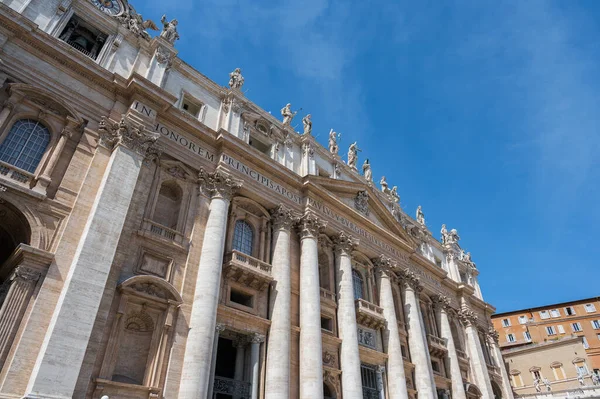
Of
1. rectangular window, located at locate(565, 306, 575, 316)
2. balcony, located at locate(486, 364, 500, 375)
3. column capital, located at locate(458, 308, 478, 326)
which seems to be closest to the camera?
balcony, located at locate(486, 364, 500, 375)

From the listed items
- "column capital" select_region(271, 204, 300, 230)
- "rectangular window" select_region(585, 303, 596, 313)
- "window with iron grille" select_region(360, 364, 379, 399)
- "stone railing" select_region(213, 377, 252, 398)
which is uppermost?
"rectangular window" select_region(585, 303, 596, 313)

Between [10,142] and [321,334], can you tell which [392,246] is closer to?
[321,334]

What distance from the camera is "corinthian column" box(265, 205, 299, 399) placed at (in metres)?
17.9

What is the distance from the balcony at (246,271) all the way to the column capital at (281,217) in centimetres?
264

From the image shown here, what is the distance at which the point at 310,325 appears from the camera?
66.9ft

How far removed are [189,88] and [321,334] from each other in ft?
48.3

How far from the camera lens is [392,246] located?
3092 cm

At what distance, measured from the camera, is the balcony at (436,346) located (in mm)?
29798

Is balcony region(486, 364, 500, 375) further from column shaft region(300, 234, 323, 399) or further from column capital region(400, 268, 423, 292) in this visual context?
column shaft region(300, 234, 323, 399)

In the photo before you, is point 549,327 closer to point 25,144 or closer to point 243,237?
point 243,237

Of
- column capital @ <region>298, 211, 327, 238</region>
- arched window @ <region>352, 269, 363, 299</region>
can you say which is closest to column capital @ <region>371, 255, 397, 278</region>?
arched window @ <region>352, 269, 363, 299</region>

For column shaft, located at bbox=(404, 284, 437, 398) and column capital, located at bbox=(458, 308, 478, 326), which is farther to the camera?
column capital, located at bbox=(458, 308, 478, 326)

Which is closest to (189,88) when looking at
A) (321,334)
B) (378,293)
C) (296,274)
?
(296,274)

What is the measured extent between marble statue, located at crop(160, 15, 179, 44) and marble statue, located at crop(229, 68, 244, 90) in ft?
13.0
